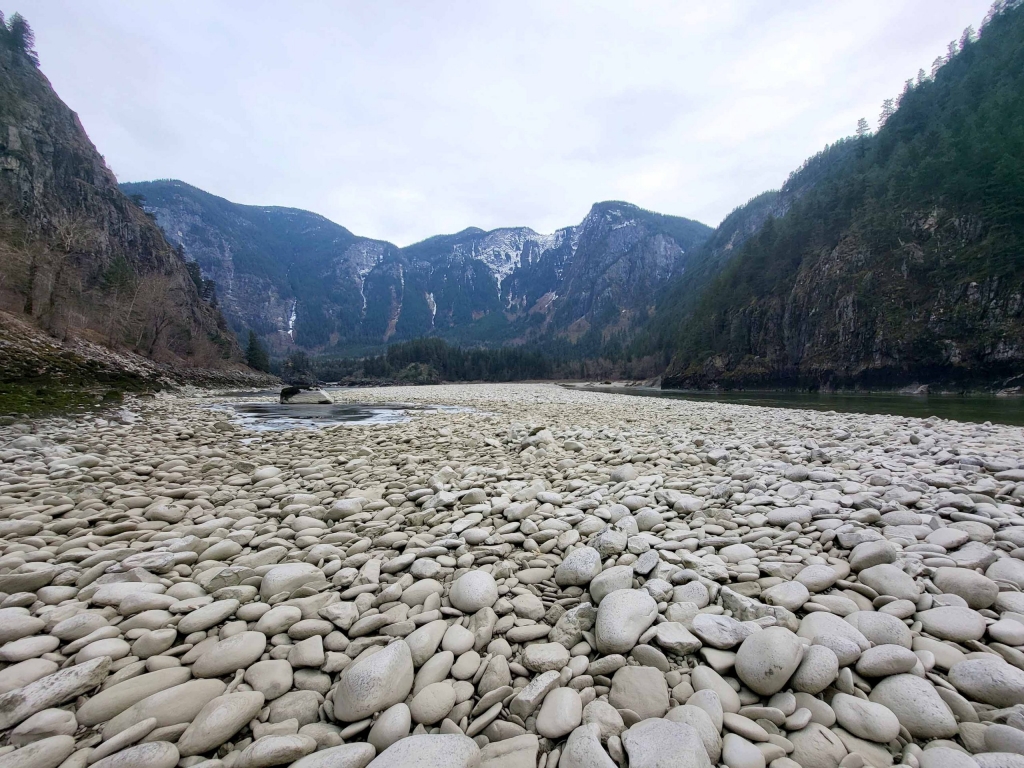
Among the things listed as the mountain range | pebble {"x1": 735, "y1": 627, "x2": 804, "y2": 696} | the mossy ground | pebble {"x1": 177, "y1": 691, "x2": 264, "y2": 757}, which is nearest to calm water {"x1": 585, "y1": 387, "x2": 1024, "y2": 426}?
the mountain range

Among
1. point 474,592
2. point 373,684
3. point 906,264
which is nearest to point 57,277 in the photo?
point 474,592

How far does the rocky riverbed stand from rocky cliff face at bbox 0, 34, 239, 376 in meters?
28.4

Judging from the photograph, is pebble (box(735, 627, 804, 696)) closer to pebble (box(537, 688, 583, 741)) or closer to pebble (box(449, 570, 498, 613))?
pebble (box(537, 688, 583, 741))

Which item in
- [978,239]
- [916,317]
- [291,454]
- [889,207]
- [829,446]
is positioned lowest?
[291,454]

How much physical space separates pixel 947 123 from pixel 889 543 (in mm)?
80978

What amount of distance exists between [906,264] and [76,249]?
77.7 m

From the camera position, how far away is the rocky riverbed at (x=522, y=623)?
1.67 meters

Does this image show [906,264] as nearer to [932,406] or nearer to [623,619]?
[932,406]

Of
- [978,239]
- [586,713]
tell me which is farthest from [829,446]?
[978,239]

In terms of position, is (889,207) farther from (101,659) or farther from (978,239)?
(101,659)

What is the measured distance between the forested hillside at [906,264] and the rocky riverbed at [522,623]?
45.4 meters

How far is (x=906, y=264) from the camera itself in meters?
43.8

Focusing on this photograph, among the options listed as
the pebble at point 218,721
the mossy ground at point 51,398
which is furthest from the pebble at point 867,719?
the mossy ground at point 51,398

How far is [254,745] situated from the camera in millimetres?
1602
